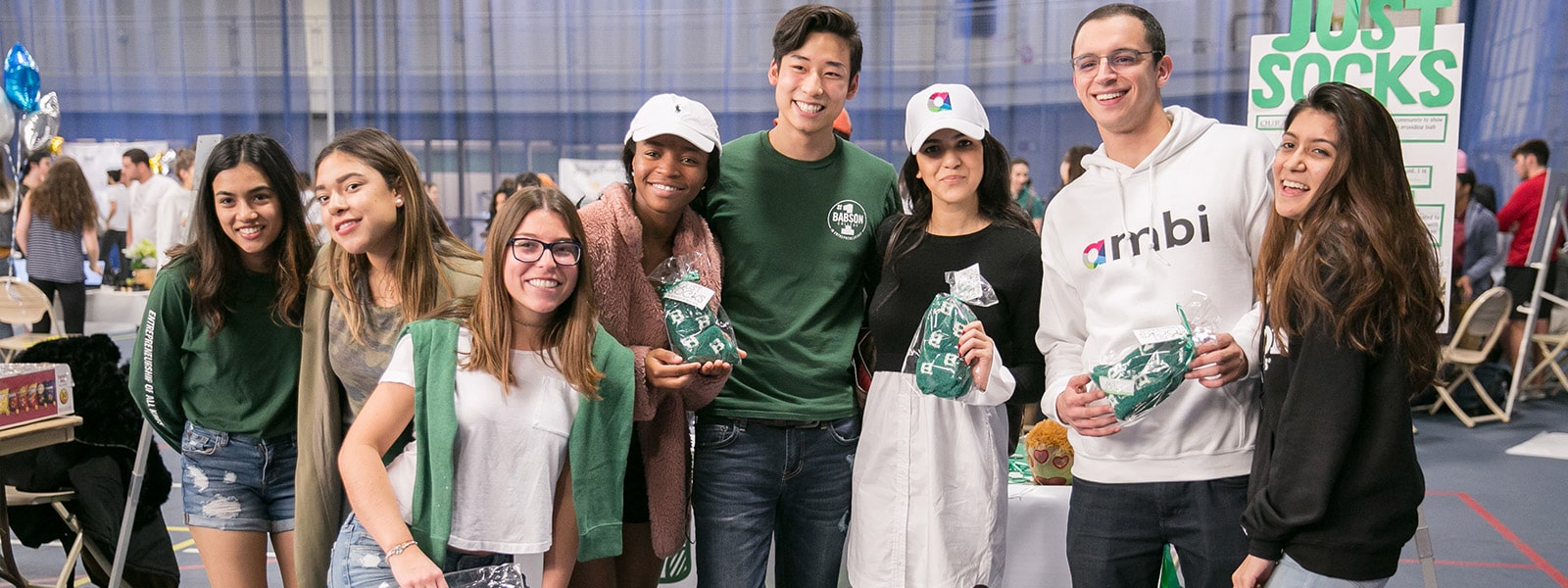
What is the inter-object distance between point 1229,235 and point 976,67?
25.1 ft

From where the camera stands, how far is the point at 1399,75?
318 centimetres

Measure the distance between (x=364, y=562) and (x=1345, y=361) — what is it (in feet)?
5.46

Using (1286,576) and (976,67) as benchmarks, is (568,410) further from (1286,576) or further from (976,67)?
(976,67)

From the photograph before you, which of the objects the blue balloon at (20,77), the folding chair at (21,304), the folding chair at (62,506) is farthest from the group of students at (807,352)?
the folding chair at (21,304)

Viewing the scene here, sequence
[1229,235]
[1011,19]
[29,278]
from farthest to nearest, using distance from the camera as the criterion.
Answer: [1011,19]
[29,278]
[1229,235]

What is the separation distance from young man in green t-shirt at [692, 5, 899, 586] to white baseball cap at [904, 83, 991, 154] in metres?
0.18

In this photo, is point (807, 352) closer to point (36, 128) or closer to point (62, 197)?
point (36, 128)

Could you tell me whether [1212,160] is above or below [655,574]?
above

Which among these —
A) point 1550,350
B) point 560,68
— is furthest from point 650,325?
point 560,68

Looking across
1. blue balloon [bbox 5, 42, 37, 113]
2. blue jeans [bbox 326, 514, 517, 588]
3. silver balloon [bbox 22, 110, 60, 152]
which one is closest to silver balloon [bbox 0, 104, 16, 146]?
blue balloon [bbox 5, 42, 37, 113]

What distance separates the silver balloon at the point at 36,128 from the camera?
6234 millimetres

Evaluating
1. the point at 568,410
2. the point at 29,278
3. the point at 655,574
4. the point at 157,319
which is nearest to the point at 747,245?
the point at 568,410

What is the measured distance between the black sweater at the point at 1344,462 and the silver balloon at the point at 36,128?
6.71 m

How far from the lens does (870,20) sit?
948 centimetres
